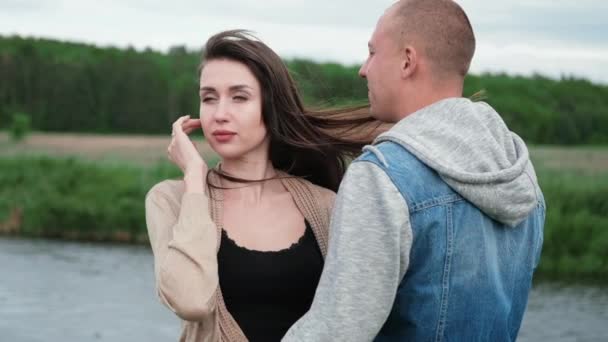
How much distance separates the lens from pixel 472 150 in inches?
87.5

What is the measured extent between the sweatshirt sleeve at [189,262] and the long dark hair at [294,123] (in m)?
0.30

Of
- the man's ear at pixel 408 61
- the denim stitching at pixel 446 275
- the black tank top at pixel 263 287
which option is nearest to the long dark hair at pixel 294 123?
the black tank top at pixel 263 287

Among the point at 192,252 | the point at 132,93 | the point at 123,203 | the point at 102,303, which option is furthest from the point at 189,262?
the point at 132,93

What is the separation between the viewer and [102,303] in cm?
2011

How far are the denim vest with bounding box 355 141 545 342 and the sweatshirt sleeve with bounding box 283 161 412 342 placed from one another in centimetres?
6

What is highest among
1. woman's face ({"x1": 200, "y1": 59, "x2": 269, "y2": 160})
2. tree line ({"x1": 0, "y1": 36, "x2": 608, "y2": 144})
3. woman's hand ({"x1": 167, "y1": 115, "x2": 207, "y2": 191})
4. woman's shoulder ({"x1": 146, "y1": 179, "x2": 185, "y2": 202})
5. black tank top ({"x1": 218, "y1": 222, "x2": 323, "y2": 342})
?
woman's face ({"x1": 200, "y1": 59, "x2": 269, "y2": 160})

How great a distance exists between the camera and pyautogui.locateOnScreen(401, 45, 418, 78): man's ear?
232cm

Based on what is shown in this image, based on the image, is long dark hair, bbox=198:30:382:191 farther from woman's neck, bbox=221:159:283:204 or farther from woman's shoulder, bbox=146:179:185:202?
woman's shoulder, bbox=146:179:185:202

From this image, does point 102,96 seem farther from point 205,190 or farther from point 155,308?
point 205,190

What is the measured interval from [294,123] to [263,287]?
2.07 ft

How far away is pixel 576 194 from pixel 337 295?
19.7 m

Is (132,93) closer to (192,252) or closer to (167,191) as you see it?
(167,191)

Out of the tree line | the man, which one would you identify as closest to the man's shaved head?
the man

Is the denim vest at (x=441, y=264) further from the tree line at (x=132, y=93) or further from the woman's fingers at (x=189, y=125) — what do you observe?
the tree line at (x=132, y=93)
